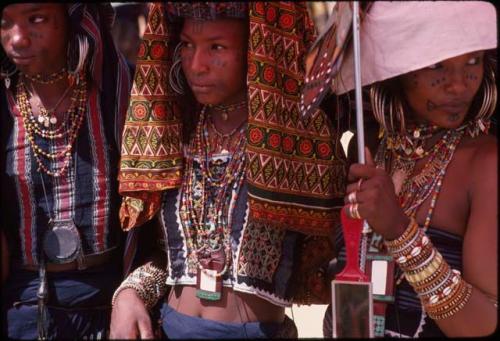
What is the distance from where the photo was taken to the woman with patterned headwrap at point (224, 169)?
212 cm

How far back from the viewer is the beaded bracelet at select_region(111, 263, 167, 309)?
2277 millimetres

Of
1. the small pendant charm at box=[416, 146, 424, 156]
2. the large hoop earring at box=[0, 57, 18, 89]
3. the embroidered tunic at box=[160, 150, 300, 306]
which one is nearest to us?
the small pendant charm at box=[416, 146, 424, 156]

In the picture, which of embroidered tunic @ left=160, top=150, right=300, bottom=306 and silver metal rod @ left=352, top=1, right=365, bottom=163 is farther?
embroidered tunic @ left=160, top=150, right=300, bottom=306

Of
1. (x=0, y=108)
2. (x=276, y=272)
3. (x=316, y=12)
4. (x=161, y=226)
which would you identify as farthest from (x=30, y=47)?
(x=316, y=12)

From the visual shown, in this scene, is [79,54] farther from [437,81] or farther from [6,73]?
[437,81]

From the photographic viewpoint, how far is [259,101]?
2.10m

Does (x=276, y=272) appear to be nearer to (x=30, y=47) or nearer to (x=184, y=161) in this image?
(x=184, y=161)

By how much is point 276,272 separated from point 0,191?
99cm

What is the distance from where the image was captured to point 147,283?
2.31 metres

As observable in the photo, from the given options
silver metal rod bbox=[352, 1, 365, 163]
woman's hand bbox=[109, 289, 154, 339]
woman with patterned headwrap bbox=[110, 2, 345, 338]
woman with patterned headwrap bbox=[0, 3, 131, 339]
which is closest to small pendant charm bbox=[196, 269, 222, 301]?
woman with patterned headwrap bbox=[110, 2, 345, 338]

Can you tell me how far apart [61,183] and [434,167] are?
125cm

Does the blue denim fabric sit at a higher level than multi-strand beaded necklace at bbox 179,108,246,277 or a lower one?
lower

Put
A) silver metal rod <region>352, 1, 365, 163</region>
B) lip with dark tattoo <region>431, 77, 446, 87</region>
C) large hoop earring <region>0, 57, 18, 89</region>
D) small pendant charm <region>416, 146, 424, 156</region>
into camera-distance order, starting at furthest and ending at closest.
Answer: large hoop earring <region>0, 57, 18, 89</region> < small pendant charm <region>416, 146, 424, 156</region> < lip with dark tattoo <region>431, 77, 446, 87</region> < silver metal rod <region>352, 1, 365, 163</region>

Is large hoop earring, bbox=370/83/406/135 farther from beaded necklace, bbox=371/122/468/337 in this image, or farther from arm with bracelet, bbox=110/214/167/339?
arm with bracelet, bbox=110/214/167/339
